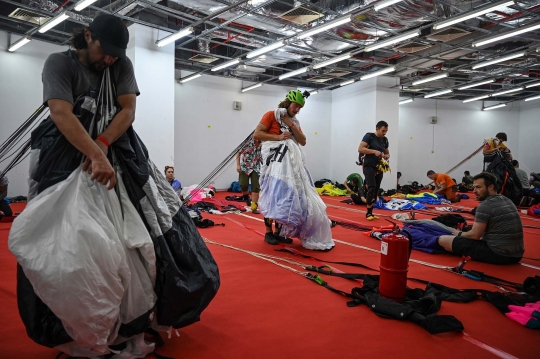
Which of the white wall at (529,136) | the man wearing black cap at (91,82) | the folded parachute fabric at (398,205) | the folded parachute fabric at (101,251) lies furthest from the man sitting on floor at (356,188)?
the white wall at (529,136)

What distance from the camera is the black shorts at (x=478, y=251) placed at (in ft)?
12.3

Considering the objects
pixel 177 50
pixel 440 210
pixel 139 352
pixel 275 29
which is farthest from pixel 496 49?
pixel 139 352

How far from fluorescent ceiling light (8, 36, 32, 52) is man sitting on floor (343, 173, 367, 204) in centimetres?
826

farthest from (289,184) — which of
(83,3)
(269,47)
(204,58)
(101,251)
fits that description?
(204,58)

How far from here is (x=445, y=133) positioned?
52.3 feet

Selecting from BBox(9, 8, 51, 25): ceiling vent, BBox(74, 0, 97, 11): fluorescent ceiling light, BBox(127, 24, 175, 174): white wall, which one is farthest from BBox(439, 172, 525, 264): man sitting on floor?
BBox(9, 8, 51, 25): ceiling vent

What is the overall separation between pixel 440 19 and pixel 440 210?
3.92m

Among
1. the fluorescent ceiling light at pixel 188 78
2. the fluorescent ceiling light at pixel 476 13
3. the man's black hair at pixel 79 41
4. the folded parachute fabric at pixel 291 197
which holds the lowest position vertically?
the folded parachute fabric at pixel 291 197

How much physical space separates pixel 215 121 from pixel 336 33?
519cm

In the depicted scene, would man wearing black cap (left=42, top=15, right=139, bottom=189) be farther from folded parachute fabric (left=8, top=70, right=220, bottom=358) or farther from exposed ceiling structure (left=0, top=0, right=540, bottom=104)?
exposed ceiling structure (left=0, top=0, right=540, bottom=104)

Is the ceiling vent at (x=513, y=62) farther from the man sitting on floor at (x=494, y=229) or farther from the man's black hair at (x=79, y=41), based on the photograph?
the man's black hair at (x=79, y=41)

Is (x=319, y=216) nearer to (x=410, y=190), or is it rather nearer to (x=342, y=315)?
(x=342, y=315)

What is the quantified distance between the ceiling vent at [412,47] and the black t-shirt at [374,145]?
4389 millimetres

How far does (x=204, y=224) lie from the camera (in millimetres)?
5711
